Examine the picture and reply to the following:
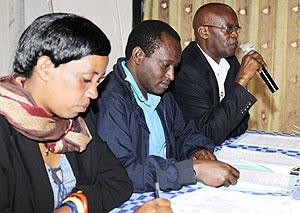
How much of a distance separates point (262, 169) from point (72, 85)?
788mm

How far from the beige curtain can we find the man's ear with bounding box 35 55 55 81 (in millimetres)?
2301

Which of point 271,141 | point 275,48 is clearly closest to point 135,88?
point 271,141

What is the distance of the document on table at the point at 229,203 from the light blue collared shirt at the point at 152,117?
15.9 inches

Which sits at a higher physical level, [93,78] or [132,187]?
[93,78]

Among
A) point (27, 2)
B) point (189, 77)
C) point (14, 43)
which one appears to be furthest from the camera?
point (27, 2)

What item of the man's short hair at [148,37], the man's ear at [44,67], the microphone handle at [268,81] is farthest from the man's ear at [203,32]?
the man's ear at [44,67]

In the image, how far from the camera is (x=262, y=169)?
5.39ft

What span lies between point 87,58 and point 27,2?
1816 mm

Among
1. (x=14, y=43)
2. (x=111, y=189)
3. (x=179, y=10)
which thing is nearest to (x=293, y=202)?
(x=111, y=189)

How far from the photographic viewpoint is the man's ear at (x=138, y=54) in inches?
69.5

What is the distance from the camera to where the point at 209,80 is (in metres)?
2.28

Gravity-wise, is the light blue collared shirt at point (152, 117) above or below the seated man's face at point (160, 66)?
below

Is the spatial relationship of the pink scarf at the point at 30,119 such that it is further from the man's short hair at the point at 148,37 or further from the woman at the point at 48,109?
the man's short hair at the point at 148,37

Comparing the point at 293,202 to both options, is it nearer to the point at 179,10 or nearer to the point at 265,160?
the point at 265,160
